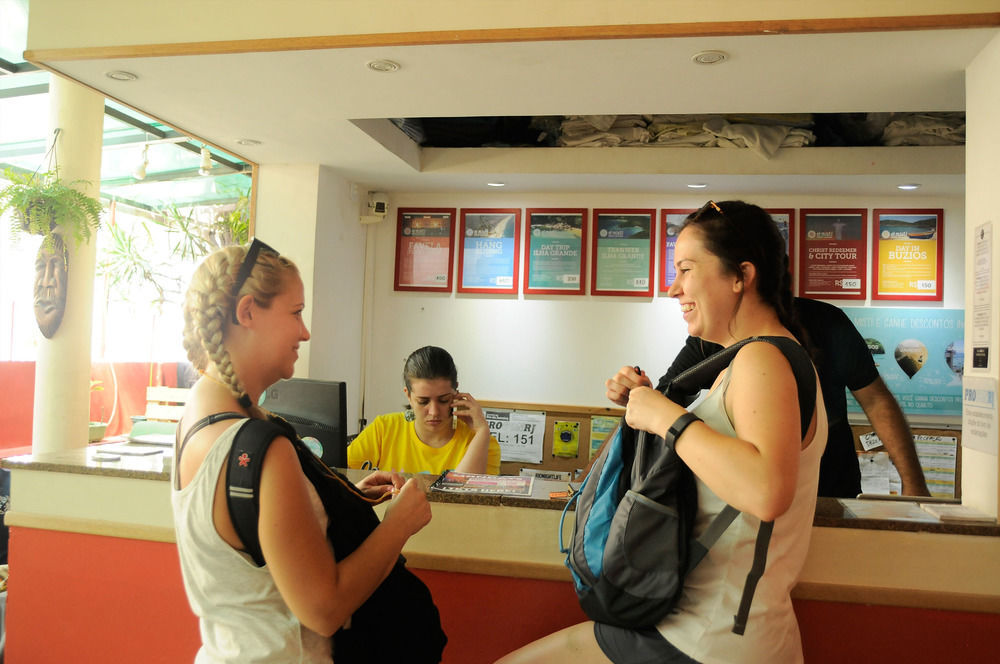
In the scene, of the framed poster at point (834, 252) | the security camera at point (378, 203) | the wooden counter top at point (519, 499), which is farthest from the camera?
the security camera at point (378, 203)

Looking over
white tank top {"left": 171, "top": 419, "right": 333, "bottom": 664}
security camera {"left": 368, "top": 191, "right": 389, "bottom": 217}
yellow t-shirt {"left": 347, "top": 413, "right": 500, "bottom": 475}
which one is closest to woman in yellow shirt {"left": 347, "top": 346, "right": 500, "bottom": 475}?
yellow t-shirt {"left": 347, "top": 413, "right": 500, "bottom": 475}

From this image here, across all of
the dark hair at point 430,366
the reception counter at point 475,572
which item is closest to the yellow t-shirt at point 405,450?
the dark hair at point 430,366

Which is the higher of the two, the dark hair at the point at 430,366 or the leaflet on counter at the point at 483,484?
the dark hair at the point at 430,366

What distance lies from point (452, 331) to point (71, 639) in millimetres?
2686

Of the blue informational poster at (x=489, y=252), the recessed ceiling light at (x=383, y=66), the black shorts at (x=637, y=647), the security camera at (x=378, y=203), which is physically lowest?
the black shorts at (x=637, y=647)

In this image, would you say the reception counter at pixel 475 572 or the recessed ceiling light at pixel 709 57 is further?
the recessed ceiling light at pixel 709 57

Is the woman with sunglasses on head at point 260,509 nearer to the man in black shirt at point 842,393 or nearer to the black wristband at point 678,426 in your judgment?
the black wristband at point 678,426

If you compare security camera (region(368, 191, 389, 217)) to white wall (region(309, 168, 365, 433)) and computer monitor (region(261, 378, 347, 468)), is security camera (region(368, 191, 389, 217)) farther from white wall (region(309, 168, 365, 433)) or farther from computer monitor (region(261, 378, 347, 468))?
computer monitor (region(261, 378, 347, 468))

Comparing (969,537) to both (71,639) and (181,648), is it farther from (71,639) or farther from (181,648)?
(71,639)

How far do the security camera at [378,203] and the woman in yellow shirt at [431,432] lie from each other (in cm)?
186

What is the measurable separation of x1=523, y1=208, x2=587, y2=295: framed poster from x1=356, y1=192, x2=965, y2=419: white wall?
0.06m

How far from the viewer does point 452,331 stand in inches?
176

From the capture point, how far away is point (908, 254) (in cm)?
405

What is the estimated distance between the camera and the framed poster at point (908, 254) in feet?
13.2
